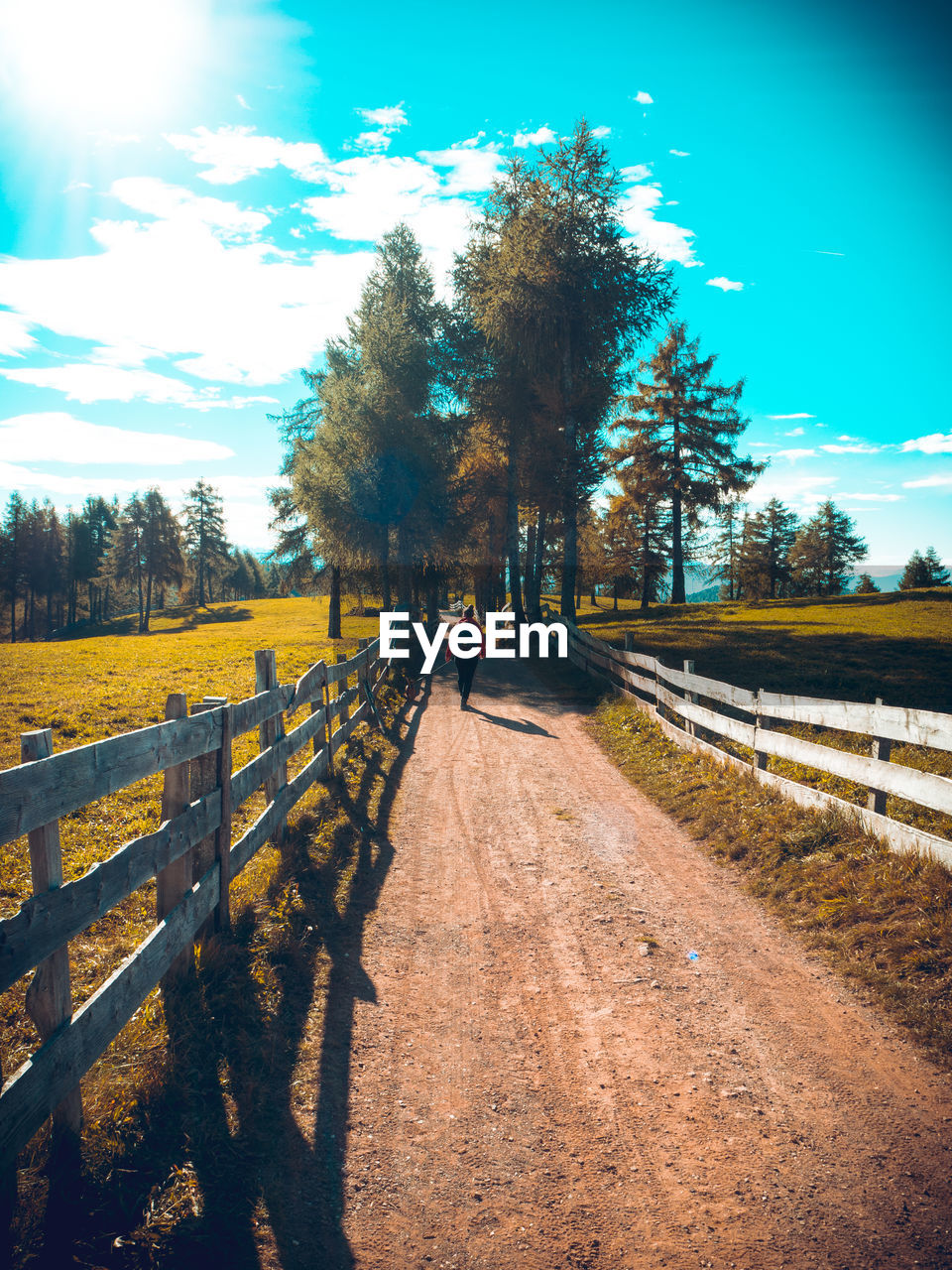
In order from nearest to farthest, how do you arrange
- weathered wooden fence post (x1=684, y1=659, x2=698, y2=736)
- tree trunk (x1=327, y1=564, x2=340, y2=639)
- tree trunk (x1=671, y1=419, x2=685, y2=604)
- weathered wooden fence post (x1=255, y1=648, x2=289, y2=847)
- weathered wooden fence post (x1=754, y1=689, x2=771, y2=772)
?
weathered wooden fence post (x1=255, y1=648, x2=289, y2=847), weathered wooden fence post (x1=754, y1=689, x2=771, y2=772), weathered wooden fence post (x1=684, y1=659, x2=698, y2=736), tree trunk (x1=327, y1=564, x2=340, y2=639), tree trunk (x1=671, y1=419, x2=685, y2=604)

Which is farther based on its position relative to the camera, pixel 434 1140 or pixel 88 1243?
pixel 434 1140

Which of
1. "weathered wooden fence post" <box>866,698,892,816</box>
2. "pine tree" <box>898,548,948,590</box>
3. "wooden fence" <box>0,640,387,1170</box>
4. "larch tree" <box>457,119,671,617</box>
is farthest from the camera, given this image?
"pine tree" <box>898,548,948,590</box>

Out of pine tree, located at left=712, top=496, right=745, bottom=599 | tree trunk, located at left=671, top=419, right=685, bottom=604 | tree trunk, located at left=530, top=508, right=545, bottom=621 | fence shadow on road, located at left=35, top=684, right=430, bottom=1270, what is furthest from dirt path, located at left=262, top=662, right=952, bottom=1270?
pine tree, located at left=712, top=496, right=745, bottom=599

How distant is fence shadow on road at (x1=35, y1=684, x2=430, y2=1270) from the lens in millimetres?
2732

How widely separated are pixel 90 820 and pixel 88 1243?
563 centimetres

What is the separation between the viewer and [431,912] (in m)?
5.94

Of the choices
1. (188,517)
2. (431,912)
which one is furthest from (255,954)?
(188,517)

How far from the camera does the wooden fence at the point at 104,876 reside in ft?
8.35

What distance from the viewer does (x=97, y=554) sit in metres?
81.1

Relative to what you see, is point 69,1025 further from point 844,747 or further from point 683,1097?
point 844,747

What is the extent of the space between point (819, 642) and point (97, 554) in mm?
83524

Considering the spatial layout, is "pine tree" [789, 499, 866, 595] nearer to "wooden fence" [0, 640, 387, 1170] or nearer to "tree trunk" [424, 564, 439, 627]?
"tree trunk" [424, 564, 439, 627]

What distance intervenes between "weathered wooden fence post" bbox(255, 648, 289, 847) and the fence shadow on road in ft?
4.19

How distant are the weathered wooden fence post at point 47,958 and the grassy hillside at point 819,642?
40.0 ft
